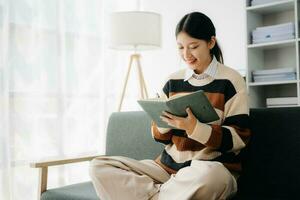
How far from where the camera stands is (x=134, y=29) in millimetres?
2975

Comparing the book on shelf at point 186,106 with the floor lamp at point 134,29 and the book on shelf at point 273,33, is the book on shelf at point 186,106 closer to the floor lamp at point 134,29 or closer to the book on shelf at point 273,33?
the floor lamp at point 134,29

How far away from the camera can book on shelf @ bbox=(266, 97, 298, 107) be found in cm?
310

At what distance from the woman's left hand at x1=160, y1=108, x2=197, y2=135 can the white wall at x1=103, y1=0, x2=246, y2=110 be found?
7.25 feet

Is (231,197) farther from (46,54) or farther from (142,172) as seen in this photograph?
(46,54)

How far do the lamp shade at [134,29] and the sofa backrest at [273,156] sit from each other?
144cm

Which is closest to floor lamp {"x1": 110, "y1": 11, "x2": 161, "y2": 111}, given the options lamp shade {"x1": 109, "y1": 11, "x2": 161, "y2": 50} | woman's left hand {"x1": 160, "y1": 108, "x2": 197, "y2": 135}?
lamp shade {"x1": 109, "y1": 11, "x2": 161, "y2": 50}

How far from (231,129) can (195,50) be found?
398 millimetres

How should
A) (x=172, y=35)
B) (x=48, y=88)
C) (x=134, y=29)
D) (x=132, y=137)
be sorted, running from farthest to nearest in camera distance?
(x=172, y=35), (x=48, y=88), (x=134, y=29), (x=132, y=137)

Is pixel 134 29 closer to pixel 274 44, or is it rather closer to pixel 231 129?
pixel 274 44

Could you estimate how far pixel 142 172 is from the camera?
1686mm

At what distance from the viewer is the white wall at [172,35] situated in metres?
3.68

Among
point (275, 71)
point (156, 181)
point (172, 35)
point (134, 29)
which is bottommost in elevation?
point (156, 181)

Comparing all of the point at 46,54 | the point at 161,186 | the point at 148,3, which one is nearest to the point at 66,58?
the point at 46,54

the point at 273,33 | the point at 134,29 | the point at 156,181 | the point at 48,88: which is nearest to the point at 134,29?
the point at 134,29
